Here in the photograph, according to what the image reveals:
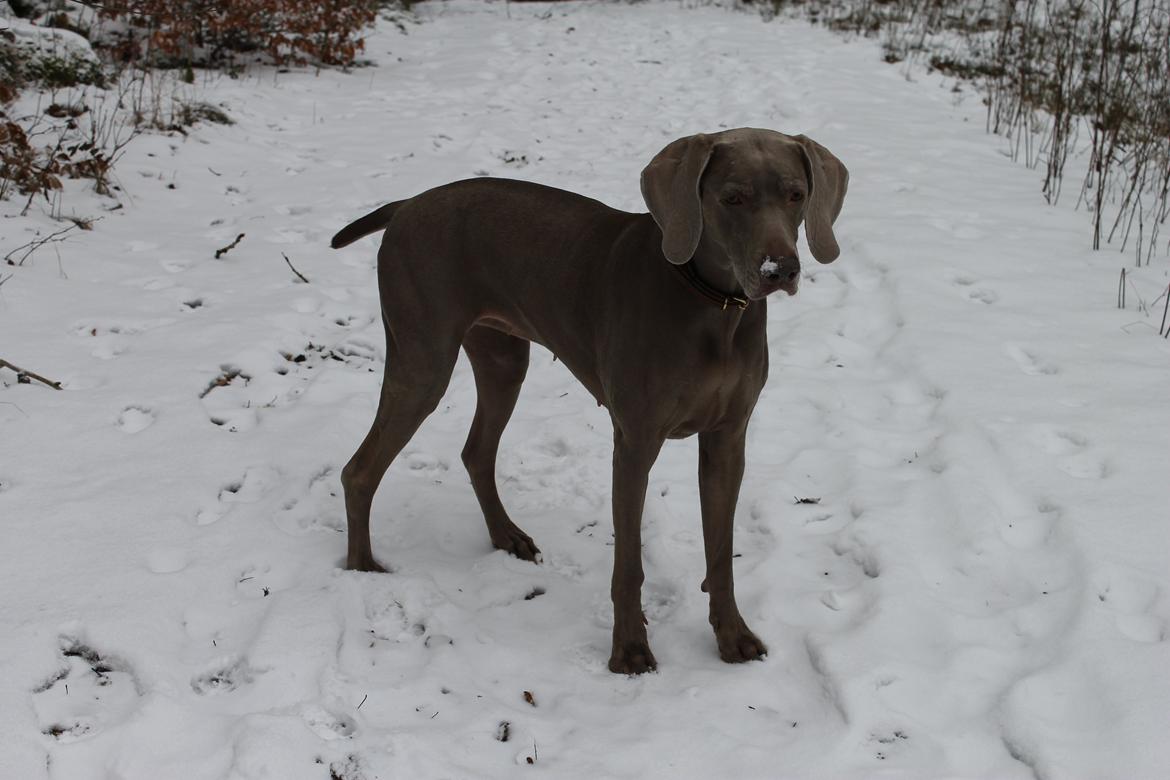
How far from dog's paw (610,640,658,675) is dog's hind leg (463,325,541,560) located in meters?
0.67

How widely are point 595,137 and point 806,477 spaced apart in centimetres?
466

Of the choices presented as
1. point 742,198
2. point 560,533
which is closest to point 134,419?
point 560,533

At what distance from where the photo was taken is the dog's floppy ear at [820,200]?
99.9 inches

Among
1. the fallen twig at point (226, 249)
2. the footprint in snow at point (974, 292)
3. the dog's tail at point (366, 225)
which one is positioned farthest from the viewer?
the fallen twig at point (226, 249)

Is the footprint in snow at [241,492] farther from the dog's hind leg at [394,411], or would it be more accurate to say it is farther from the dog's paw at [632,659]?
the dog's paw at [632,659]

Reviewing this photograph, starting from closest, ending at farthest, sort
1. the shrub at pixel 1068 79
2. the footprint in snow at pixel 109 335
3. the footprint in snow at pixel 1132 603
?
the footprint in snow at pixel 1132 603 → the footprint in snow at pixel 109 335 → the shrub at pixel 1068 79

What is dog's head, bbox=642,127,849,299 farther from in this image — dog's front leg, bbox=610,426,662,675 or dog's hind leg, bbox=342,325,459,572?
dog's hind leg, bbox=342,325,459,572

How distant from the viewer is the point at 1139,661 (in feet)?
8.48

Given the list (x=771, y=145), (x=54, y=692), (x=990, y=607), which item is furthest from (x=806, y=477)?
(x=54, y=692)

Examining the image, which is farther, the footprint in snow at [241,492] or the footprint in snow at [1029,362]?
the footprint in snow at [1029,362]

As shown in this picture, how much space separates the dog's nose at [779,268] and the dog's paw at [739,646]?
1128 mm

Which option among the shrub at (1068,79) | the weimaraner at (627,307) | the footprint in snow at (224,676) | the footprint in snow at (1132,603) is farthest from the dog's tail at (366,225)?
the shrub at (1068,79)

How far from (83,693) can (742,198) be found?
211 centimetres

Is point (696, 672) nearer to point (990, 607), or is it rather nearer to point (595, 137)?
point (990, 607)
